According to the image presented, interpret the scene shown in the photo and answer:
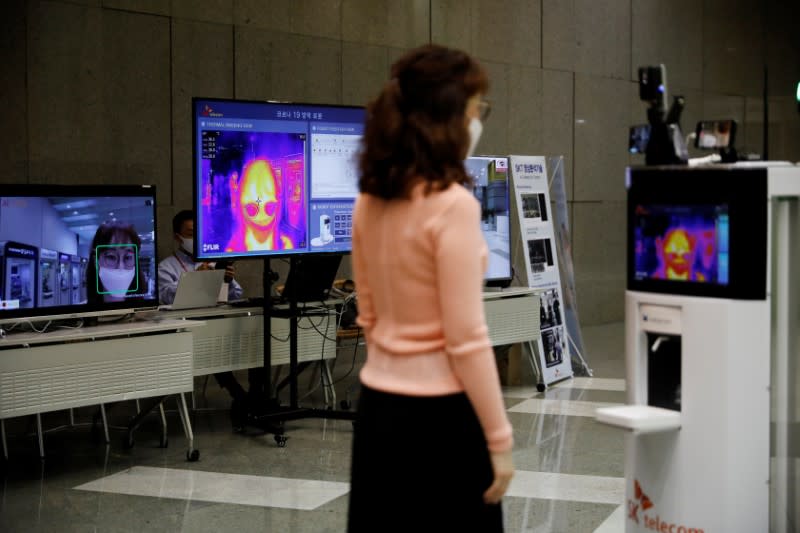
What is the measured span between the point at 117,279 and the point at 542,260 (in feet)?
12.4

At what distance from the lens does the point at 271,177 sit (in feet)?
19.9

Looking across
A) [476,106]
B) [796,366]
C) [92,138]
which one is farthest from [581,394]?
[476,106]

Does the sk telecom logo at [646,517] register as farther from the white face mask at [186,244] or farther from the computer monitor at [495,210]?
the computer monitor at [495,210]

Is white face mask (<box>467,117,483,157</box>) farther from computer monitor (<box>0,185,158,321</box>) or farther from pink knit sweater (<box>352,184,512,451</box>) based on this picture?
computer monitor (<box>0,185,158,321</box>)

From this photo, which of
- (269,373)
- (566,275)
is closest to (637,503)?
(269,373)

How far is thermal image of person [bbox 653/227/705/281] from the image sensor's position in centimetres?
316

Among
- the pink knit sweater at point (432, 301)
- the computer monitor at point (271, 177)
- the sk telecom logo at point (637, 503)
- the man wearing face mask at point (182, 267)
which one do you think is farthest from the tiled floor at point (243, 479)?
the pink knit sweater at point (432, 301)

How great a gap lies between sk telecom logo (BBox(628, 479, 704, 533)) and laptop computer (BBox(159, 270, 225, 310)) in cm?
362

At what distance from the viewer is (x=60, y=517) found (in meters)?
4.67

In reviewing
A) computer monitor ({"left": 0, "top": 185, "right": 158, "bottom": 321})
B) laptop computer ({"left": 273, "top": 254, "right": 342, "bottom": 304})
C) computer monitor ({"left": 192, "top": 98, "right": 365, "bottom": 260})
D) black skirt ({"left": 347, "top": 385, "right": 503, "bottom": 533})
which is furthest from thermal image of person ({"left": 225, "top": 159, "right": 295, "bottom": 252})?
black skirt ({"left": 347, "top": 385, "right": 503, "bottom": 533})

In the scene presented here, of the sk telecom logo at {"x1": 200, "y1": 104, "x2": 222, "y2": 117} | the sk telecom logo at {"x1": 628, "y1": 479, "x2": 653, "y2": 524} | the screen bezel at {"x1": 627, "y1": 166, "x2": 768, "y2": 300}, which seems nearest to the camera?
the screen bezel at {"x1": 627, "y1": 166, "x2": 768, "y2": 300}

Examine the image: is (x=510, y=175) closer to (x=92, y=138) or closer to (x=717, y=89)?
(x=92, y=138)

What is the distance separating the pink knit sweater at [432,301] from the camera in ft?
6.94

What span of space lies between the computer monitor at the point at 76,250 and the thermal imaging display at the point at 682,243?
327 centimetres
